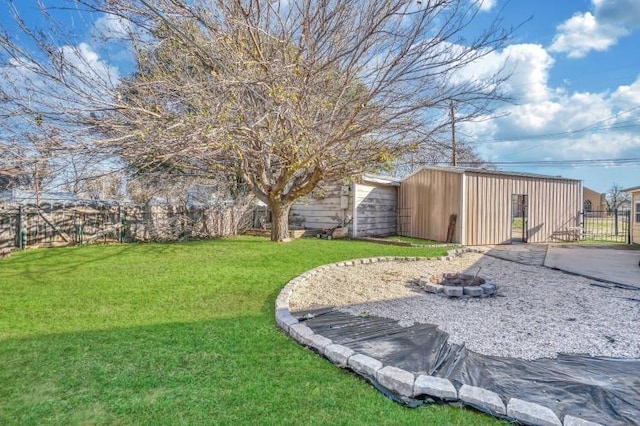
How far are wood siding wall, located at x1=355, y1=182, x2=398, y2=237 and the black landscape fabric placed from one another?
28.6 feet

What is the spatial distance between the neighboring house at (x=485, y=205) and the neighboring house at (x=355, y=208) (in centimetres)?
72

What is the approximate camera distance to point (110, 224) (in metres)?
10.1

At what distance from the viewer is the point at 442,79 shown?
6.55 meters

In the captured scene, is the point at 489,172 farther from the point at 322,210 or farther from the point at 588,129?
the point at 588,129

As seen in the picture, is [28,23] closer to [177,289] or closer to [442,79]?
[177,289]

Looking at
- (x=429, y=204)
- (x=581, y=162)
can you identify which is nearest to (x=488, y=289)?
(x=429, y=204)

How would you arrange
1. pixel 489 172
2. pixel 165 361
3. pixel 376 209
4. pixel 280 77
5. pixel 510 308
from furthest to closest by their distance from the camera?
pixel 376 209 < pixel 489 172 < pixel 280 77 < pixel 510 308 < pixel 165 361

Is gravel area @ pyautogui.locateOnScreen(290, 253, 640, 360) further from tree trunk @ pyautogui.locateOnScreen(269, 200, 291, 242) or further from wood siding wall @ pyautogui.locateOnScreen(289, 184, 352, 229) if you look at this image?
wood siding wall @ pyautogui.locateOnScreen(289, 184, 352, 229)

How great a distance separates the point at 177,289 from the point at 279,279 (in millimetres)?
1472

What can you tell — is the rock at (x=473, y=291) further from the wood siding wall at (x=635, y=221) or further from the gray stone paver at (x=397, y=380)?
the wood siding wall at (x=635, y=221)

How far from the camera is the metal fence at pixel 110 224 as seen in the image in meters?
8.58

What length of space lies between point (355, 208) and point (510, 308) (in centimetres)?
782

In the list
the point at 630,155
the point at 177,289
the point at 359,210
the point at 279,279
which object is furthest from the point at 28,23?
the point at 630,155

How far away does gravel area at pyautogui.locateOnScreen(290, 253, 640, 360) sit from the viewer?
10.5 ft
